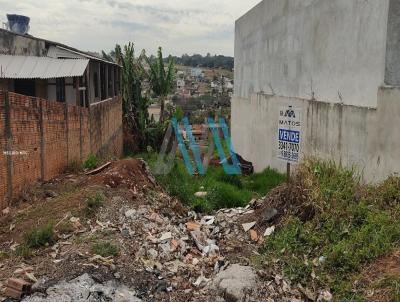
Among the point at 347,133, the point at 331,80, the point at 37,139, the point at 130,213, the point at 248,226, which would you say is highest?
the point at 331,80

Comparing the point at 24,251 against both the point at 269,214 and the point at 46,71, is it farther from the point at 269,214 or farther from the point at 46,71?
the point at 46,71

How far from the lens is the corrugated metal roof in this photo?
445 inches

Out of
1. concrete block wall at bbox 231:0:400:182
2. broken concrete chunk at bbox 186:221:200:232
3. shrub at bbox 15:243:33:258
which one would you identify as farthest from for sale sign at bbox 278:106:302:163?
shrub at bbox 15:243:33:258

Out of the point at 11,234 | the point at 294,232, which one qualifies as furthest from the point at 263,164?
the point at 11,234

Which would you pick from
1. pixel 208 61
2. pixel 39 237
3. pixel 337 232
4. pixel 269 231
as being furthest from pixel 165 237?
pixel 208 61

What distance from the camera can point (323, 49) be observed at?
9.97 metres

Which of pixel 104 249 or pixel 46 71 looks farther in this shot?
pixel 46 71

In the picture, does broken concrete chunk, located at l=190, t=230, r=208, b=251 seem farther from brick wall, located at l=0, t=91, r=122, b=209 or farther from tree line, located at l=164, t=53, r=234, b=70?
tree line, located at l=164, t=53, r=234, b=70

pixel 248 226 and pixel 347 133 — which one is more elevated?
pixel 347 133

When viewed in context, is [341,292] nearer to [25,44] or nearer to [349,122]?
[349,122]

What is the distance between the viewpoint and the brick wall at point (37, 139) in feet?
22.5

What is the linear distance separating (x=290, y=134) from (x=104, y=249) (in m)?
3.49

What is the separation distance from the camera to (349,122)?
26.9ft

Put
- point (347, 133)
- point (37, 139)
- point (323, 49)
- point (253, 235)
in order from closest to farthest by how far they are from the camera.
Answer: point (253, 235) < point (37, 139) < point (347, 133) < point (323, 49)
